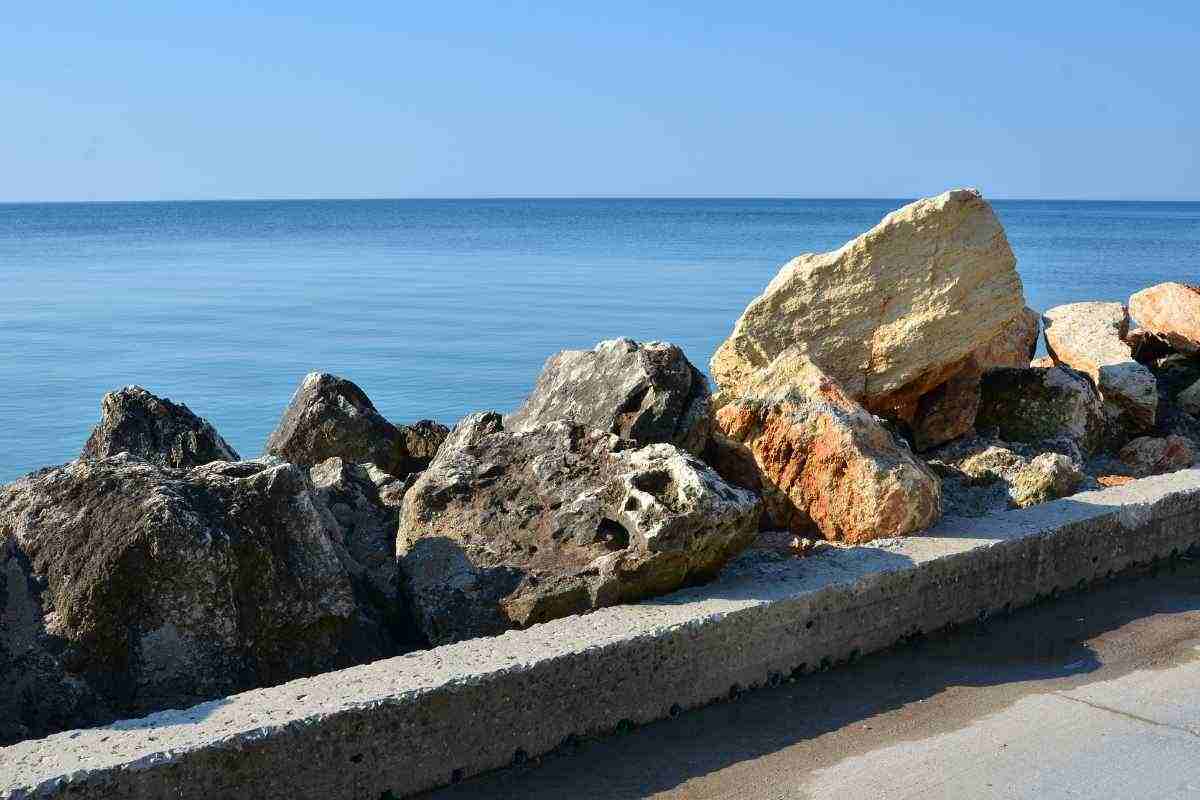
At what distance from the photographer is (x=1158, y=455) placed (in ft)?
22.7

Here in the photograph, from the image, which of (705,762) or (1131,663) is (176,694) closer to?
(705,762)

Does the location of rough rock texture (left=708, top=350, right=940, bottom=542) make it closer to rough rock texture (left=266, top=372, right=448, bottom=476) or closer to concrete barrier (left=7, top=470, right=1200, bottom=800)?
concrete barrier (left=7, top=470, right=1200, bottom=800)

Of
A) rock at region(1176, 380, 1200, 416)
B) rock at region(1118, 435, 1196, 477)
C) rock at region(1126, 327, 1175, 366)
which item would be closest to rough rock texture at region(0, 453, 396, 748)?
rock at region(1118, 435, 1196, 477)

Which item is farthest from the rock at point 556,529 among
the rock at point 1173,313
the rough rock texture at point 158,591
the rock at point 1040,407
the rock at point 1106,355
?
the rock at point 1173,313

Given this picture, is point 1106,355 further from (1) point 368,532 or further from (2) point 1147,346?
(1) point 368,532

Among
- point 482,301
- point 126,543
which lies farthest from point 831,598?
point 482,301

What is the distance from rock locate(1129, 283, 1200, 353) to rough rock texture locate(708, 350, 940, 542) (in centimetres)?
407

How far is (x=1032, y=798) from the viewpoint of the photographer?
3.33 meters

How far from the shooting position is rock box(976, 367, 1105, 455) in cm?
676

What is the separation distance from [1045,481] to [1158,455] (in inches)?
63.6

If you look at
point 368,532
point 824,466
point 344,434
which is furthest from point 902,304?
point 368,532

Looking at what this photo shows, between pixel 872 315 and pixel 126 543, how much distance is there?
4.06m

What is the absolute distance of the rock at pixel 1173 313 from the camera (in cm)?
836

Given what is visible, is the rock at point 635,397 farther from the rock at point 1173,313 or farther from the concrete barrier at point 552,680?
the rock at point 1173,313
